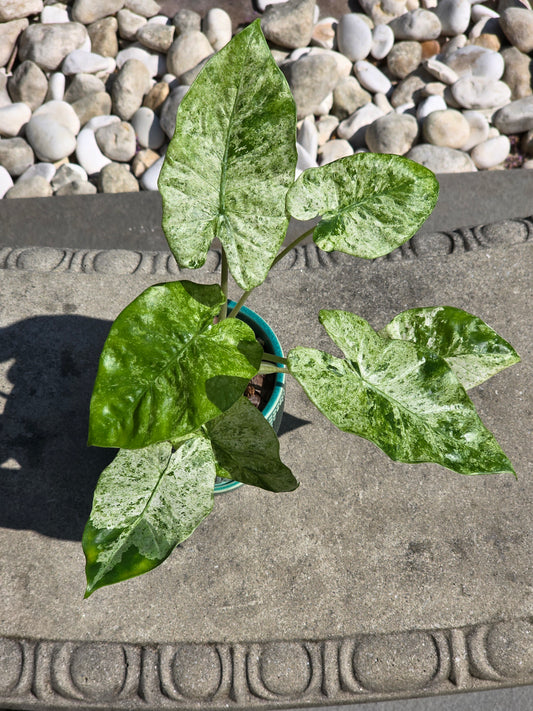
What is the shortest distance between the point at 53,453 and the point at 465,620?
82cm

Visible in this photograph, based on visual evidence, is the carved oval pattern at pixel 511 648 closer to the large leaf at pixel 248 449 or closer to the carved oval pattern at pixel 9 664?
the large leaf at pixel 248 449

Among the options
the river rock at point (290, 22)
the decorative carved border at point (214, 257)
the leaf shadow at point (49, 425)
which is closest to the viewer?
the leaf shadow at point (49, 425)

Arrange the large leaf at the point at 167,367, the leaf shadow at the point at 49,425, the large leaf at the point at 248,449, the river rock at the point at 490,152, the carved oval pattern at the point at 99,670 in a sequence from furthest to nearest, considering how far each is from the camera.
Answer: the river rock at the point at 490,152 < the leaf shadow at the point at 49,425 < the carved oval pattern at the point at 99,670 < the large leaf at the point at 248,449 < the large leaf at the point at 167,367

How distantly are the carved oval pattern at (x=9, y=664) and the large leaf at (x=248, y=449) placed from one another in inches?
19.2

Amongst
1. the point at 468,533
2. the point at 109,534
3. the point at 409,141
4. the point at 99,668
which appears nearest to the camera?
the point at 109,534

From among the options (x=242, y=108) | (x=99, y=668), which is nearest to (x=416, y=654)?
(x=99, y=668)

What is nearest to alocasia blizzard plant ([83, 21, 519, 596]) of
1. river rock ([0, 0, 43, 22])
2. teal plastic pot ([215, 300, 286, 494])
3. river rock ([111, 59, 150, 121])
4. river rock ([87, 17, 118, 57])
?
teal plastic pot ([215, 300, 286, 494])

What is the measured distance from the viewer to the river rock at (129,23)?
2041 millimetres

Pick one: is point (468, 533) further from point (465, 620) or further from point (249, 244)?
point (249, 244)

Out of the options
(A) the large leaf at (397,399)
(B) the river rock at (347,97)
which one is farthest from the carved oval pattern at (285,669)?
(B) the river rock at (347,97)

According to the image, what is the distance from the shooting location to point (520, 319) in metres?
1.27

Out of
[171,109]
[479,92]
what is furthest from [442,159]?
[171,109]

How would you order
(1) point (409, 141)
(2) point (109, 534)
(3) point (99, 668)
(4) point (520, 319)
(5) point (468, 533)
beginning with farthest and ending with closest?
(1) point (409, 141) < (4) point (520, 319) < (5) point (468, 533) < (3) point (99, 668) < (2) point (109, 534)

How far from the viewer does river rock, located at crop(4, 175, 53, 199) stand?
1.78 meters
